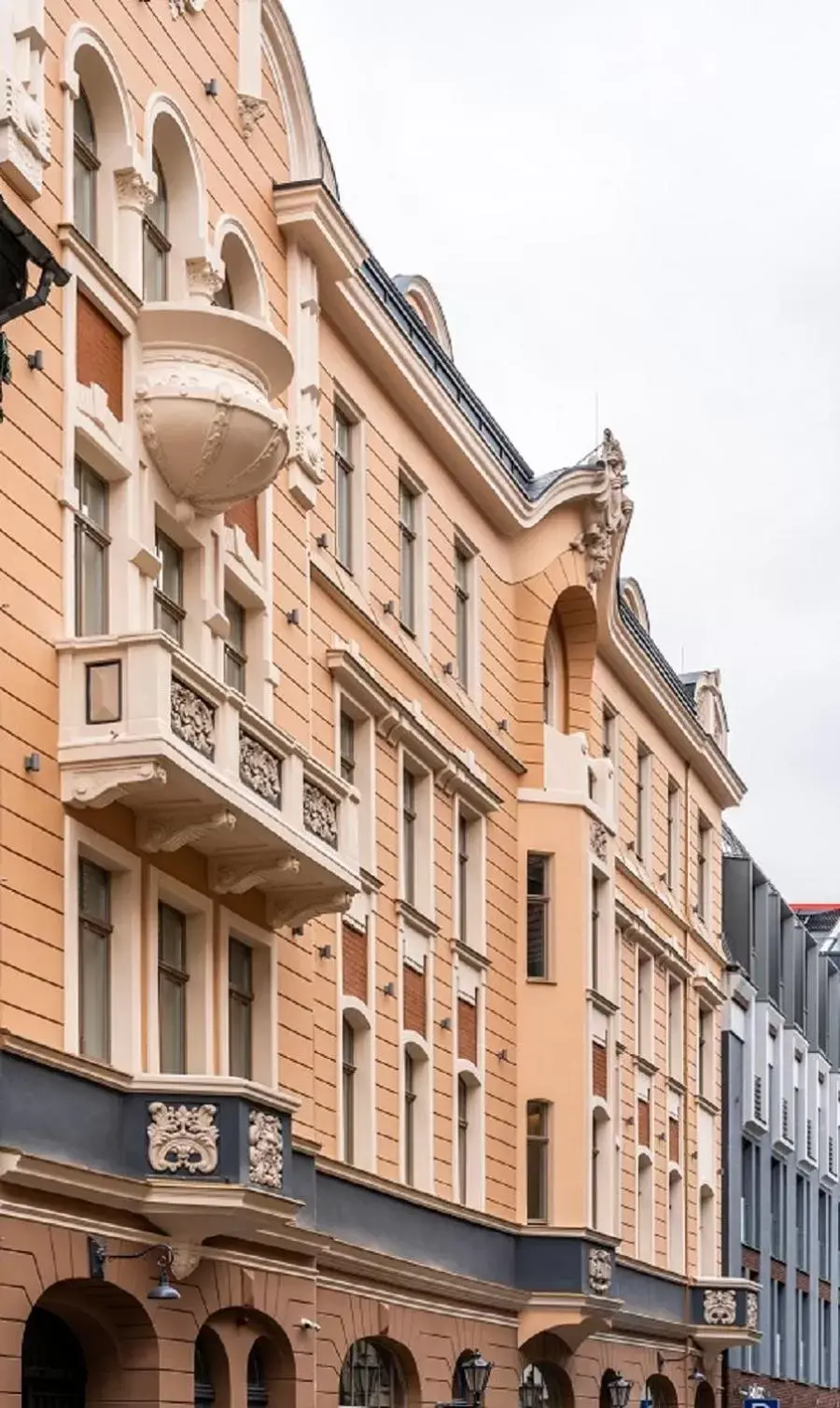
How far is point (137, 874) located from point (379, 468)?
10.8 meters

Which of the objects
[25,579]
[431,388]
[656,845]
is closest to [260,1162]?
[25,579]

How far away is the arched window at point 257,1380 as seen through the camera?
91.4 feet

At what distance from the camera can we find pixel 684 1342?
49812 millimetres

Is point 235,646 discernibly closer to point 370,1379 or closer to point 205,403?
point 205,403

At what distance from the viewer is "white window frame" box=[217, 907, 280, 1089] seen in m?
27.6

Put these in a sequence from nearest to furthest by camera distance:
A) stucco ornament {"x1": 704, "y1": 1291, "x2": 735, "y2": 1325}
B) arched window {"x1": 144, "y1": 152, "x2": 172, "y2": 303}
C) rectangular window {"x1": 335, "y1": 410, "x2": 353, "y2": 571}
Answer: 1. arched window {"x1": 144, "y1": 152, "x2": 172, "y2": 303}
2. rectangular window {"x1": 335, "y1": 410, "x2": 353, "y2": 571}
3. stucco ornament {"x1": 704, "y1": 1291, "x2": 735, "y2": 1325}

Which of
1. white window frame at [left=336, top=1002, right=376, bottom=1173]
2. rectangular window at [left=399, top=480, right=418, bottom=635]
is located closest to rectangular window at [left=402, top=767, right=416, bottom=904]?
rectangular window at [left=399, top=480, right=418, bottom=635]

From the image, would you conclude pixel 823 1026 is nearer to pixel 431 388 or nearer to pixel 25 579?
pixel 431 388

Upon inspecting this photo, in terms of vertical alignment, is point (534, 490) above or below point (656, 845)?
above

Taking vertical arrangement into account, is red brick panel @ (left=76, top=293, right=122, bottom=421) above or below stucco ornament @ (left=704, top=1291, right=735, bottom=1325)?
above

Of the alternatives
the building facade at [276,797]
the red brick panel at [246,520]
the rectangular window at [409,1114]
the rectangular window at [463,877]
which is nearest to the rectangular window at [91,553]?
the building facade at [276,797]

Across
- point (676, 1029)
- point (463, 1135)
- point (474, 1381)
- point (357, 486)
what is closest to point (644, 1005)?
point (676, 1029)

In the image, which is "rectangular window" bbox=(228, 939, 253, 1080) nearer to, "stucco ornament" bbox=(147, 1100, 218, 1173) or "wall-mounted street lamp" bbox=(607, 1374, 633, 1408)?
"stucco ornament" bbox=(147, 1100, 218, 1173)

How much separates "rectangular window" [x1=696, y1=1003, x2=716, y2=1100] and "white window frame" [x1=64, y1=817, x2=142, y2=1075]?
1185 inches
